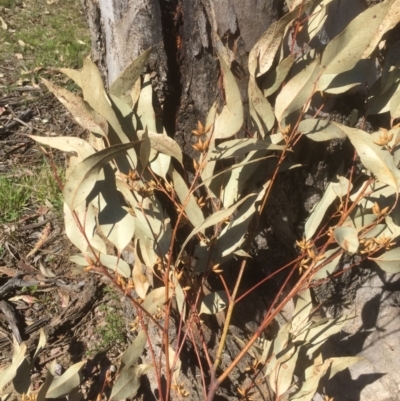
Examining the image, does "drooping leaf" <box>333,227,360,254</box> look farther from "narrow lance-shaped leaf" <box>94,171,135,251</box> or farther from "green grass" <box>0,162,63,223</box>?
"green grass" <box>0,162,63,223</box>

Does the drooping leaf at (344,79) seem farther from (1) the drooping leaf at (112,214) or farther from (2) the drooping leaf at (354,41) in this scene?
(1) the drooping leaf at (112,214)

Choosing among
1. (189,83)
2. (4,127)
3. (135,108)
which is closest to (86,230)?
(135,108)

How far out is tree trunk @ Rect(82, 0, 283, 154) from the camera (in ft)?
4.50

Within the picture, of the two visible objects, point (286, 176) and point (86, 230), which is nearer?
point (86, 230)

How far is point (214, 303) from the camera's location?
1550 mm

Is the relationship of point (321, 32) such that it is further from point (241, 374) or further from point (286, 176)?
point (241, 374)

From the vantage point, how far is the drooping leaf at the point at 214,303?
155 cm

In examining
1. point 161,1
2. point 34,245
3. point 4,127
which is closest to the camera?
point 161,1

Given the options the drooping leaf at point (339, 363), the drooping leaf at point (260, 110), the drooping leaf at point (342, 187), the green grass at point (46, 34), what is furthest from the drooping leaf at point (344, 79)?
the green grass at point (46, 34)

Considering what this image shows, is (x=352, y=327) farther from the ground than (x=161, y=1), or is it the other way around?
(x=161, y=1)

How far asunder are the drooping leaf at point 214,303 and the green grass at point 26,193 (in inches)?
40.7

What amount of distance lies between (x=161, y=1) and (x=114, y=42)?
0.52 ft

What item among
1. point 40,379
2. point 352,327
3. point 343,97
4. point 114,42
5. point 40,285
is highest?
point 114,42

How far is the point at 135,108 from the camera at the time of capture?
54.5 inches
